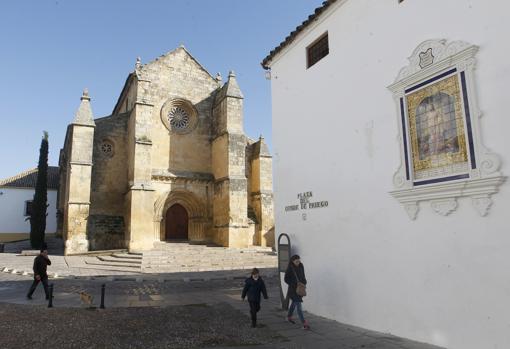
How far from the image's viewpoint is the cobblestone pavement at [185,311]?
6289 mm

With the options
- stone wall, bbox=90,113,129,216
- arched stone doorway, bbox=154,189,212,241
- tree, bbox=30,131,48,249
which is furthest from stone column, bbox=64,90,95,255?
tree, bbox=30,131,48,249

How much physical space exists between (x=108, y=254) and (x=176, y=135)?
27.8ft

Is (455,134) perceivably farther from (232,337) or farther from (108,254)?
(108,254)

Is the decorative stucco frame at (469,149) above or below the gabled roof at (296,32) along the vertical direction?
below

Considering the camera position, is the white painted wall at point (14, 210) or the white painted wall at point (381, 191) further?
the white painted wall at point (14, 210)

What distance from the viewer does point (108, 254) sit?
19.9m

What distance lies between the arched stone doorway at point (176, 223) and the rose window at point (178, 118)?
5.24 meters

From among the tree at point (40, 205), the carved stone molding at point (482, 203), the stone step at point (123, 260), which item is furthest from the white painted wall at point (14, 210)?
the carved stone molding at point (482, 203)

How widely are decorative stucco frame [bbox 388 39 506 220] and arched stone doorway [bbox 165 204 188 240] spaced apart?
740 inches

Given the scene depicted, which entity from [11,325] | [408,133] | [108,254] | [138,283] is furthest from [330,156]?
[108,254]

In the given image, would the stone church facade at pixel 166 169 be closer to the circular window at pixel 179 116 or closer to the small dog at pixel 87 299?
the circular window at pixel 179 116

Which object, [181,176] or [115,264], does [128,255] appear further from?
[181,176]

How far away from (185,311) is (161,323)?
1288 mm

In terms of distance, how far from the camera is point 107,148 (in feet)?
75.8
